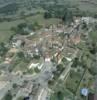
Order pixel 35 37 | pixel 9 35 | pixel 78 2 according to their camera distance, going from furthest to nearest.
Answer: pixel 78 2, pixel 9 35, pixel 35 37

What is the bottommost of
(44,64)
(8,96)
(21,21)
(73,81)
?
(21,21)

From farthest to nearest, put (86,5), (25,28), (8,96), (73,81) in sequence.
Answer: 1. (86,5)
2. (25,28)
3. (73,81)
4. (8,96)

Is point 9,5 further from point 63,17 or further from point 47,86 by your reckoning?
point 47,86

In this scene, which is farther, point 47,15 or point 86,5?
point 86,5

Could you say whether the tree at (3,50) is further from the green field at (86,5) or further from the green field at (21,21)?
the green field at (86,5)

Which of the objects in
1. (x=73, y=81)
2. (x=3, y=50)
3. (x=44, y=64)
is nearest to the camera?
(x=73, y=81)

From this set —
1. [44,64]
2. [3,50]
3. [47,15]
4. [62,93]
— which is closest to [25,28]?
[47,15]

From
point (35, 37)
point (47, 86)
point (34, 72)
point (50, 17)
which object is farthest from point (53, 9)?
point (47, 86)

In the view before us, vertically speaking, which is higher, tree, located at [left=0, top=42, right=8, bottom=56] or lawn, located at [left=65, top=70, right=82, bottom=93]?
lawn, located at [left=65, top=70, right=82, bottom=93]

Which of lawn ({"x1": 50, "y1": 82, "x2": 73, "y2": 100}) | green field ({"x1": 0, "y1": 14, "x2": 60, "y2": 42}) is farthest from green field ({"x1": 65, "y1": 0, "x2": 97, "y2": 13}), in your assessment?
lawn ({"x1": 50, "y1": 82, "x2": 73, "y2": 100})

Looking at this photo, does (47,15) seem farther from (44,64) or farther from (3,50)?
(44,64)

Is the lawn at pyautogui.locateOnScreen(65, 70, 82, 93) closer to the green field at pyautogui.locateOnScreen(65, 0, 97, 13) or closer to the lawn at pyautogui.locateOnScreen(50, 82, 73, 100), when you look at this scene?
the lawn at pyautogui.locateOnScreen(50, 82, 73, 100)
